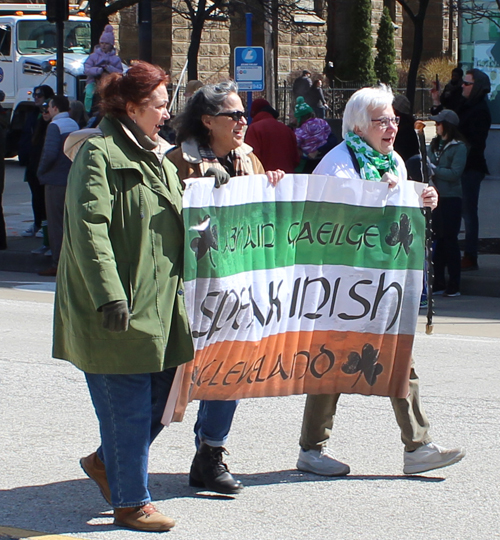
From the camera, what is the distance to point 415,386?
4.56 meters

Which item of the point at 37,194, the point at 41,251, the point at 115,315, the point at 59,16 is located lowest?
the point at 41,251

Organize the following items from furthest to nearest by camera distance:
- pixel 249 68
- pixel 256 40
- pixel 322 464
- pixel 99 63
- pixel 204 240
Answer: pixel 256 40
pixel 249 68
pixel 99 63
pixel 322 464
pixel 204 240

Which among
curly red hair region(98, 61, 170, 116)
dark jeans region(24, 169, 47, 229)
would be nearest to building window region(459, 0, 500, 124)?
dark jeans region(24, 169, 47, 229)

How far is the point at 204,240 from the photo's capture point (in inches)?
158

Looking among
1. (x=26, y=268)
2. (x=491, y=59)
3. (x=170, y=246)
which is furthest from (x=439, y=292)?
(x=491, y=59)

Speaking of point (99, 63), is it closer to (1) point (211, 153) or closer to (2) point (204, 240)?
(1) point (211, 153)

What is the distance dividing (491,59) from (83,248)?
16.8 metres

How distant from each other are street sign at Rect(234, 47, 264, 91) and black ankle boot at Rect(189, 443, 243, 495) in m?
13.0

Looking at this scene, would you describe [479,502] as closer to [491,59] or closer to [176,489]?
[176,489]

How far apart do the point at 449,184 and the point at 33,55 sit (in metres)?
16.9

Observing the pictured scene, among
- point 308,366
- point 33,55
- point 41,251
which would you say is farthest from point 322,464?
point 33,55

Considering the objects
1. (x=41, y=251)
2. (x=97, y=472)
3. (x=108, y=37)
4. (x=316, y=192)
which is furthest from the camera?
(x=108, y=37)

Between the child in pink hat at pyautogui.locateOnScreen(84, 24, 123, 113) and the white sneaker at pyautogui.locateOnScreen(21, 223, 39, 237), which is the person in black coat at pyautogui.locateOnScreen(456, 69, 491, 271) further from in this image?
the white sneaker at pyautogui.locateOnScreen(21, 223, 39, 237)

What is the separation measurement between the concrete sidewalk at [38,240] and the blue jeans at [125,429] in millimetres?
7189
